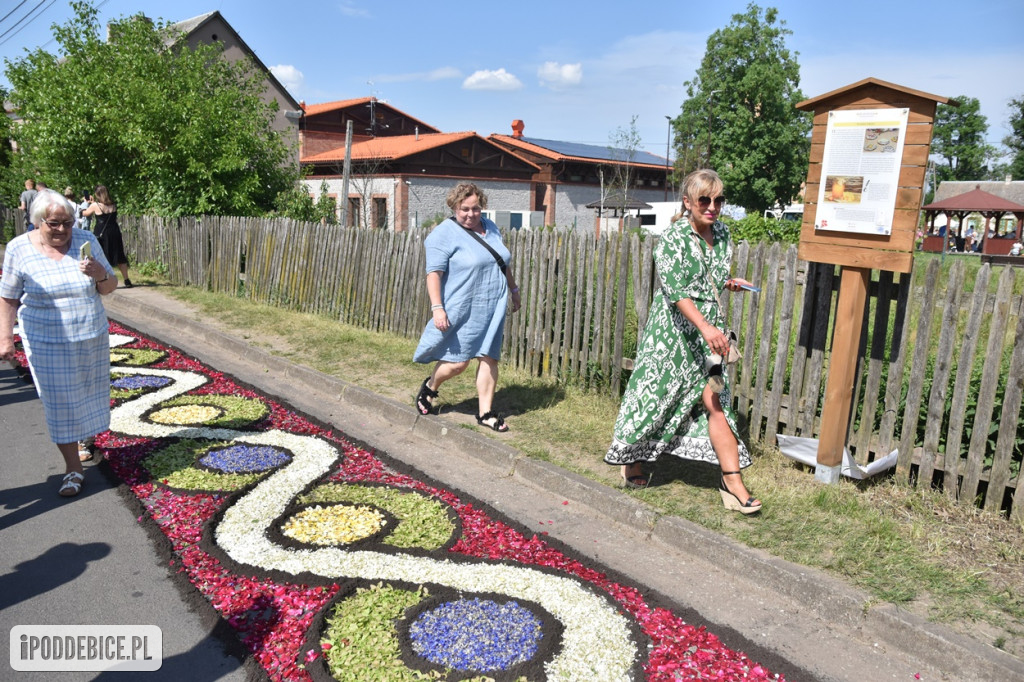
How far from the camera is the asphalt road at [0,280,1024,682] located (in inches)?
127

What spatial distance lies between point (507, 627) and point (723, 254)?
2.42m

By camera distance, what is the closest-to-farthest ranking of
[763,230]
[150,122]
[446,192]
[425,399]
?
[425,399] < [150,122] < [763,230] < [446,192]

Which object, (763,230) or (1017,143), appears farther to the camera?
(1017,143)

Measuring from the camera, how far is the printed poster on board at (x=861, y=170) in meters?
4.51

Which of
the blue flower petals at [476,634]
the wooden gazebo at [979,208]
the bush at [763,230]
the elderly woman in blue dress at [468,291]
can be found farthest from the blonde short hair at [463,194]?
the wooden gazebo at [979,208]

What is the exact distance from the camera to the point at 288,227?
40.3 ft

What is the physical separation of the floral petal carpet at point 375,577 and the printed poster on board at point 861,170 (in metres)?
2.65

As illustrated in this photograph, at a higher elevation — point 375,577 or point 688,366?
point 688,366

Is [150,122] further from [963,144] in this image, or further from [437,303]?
[963,144]

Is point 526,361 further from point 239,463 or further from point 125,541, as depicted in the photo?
point 125,541

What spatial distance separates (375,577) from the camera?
12.5ft

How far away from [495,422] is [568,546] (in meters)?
1.96

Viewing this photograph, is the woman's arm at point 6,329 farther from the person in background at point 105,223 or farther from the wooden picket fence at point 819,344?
the person in background at point 105,223

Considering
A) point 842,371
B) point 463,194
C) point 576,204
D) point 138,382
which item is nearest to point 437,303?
point 463,194
